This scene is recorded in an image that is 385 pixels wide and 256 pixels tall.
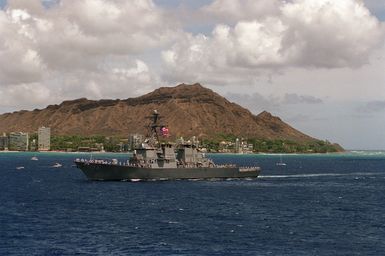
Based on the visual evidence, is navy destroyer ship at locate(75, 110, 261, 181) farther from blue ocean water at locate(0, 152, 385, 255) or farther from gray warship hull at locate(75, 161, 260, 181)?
blue ocean water at locate(0, 152, 385, 255)

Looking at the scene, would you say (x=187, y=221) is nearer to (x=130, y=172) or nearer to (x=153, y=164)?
(x=130, y=172)

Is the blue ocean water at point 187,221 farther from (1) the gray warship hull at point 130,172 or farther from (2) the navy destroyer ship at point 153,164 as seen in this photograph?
(2) the navy destroyer ship at point 153,164

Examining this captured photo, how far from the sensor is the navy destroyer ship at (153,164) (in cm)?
13150

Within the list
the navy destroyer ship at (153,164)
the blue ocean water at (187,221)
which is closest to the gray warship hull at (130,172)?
the navy destroyer ship at (153,164)

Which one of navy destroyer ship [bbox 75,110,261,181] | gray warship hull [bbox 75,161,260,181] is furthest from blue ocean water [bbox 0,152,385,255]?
navy destroyer ship [bbox 75,110,261,181]

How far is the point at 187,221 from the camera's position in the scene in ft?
243

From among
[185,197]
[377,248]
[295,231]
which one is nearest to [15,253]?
[295,231]

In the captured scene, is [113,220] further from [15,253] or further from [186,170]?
[186,170]

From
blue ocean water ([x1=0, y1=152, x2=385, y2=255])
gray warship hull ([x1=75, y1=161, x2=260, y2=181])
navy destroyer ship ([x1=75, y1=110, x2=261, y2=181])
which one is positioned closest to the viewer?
blue ocean water ([x1=0, y1=152, x2=385, y2=255])

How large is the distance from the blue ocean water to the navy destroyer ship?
436 inches

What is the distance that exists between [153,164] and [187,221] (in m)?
60.1

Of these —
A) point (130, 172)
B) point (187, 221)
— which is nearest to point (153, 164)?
point (130, 172)

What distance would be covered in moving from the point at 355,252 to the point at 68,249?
29483 mm

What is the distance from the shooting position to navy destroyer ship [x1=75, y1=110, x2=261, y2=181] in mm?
131500
